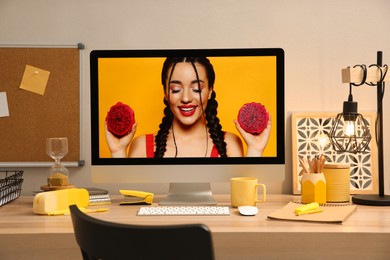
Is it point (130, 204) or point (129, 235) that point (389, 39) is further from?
point (129, 235)

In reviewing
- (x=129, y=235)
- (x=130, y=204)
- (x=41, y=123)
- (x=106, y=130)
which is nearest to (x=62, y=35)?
(x=41, y=123)

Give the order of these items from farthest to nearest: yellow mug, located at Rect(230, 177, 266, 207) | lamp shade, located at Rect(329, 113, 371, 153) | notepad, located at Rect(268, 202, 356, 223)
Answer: lamp shade, located at Rect(329, 113, 371, 153) → yellow mug, located at Rect(230, 177, 266, 207) → notepad, located at Rect(268, 202, 356, 223)

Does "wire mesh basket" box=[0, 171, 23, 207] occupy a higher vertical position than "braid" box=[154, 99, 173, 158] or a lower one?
lower

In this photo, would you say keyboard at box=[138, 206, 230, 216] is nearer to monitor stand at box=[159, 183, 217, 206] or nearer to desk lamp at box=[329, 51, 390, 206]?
monitor stand at box=[159, 183, 217, 206]

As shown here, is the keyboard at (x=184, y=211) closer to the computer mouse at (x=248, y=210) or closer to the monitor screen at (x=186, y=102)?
the computer mouse at (x=248, y=210)

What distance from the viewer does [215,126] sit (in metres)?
2.08

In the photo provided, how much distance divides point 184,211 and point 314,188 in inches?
17.9

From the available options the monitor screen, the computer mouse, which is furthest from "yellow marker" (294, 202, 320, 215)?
the monitor screen

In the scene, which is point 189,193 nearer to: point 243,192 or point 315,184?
point 243,192

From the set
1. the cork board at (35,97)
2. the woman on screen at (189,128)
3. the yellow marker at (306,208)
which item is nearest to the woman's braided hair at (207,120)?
the woman on screen at (189,128)

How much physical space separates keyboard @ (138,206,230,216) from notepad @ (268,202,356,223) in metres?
0.17

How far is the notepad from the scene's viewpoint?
68.7 inches

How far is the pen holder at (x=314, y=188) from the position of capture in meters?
2.03

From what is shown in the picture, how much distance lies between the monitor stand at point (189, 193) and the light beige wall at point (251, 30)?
1.27ft
